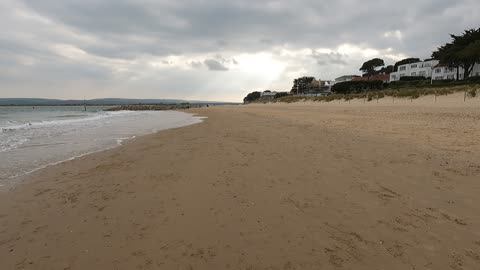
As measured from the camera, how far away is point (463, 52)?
145ft

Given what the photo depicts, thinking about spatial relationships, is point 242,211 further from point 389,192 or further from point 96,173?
point 96,173

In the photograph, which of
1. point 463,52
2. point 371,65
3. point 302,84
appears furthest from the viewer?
point 302,84

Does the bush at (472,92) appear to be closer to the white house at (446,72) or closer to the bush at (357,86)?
the white house at (446,72)

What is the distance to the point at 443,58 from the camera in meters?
49.8

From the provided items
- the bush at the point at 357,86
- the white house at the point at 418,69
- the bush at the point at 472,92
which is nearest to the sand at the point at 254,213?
the bush at the point at 472,92

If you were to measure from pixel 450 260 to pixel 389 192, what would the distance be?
2.01 meters

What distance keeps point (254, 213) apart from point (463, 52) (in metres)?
55.8

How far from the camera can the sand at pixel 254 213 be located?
3.05 m

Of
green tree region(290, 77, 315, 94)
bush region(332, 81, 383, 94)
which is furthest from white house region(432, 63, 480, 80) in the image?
green tree region(290, 77, 315, 94)

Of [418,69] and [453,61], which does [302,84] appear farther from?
[453,61]

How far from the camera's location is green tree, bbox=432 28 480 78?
4312cm

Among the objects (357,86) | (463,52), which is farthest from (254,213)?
(357,86)

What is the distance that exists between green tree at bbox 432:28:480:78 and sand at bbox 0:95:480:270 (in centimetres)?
4861

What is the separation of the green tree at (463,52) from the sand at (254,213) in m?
48.6
